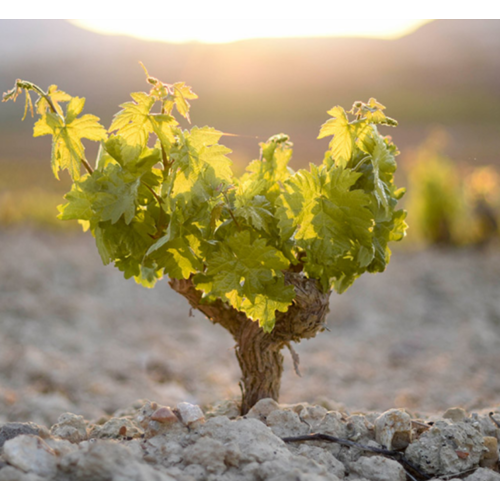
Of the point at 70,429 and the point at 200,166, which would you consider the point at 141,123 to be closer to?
the point at 200,166

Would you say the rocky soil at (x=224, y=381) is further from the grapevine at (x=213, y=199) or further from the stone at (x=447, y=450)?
the grapevine at (x=213, y=199)

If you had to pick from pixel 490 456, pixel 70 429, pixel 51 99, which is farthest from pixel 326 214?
pixel 70 429

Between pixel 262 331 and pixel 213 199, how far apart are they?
771 mm

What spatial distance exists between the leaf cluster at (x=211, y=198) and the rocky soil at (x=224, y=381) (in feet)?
1.85

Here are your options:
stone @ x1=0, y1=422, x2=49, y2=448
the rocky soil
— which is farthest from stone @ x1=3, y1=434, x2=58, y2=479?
stone @ x1=0, y1=422, x2=49, y2=448

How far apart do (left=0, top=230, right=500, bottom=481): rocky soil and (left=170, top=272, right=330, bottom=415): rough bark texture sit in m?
0.13

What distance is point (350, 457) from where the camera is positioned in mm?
2086

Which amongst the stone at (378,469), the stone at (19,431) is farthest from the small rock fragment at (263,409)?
the stone at (19,431)

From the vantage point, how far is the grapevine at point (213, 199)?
1859 millimetres

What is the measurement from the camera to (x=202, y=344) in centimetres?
507

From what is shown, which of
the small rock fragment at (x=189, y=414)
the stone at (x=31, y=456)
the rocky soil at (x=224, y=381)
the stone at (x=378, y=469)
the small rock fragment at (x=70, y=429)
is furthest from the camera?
the small rock fragment at (x=70, y=429)
